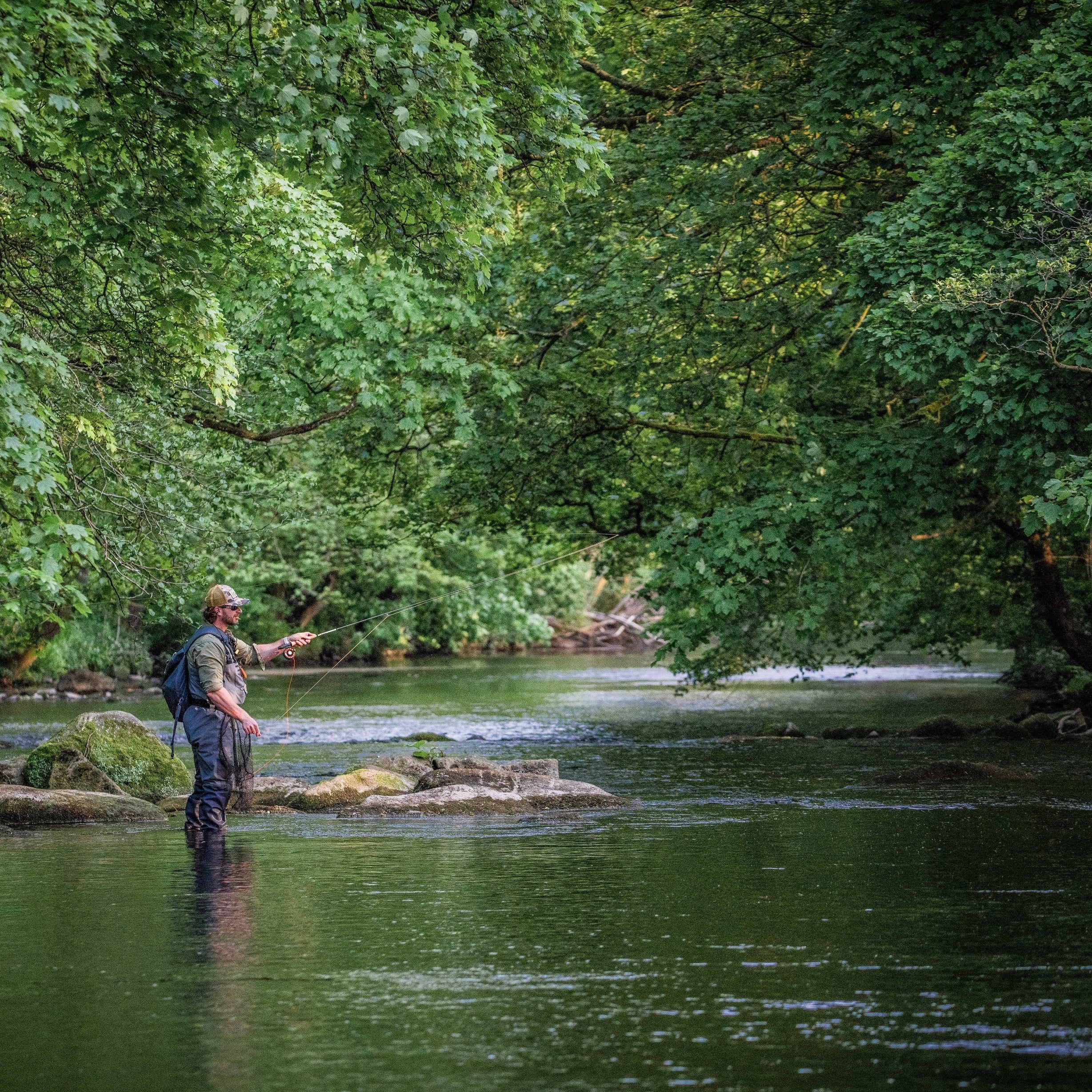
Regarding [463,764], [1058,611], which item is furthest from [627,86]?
[1058,611]

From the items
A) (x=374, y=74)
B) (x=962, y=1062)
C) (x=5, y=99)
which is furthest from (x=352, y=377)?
(x=962, y=1062)

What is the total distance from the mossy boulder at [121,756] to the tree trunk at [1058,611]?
490 inches

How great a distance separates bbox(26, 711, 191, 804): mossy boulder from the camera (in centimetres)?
1659

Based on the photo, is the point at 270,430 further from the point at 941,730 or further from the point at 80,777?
the point at 941,730

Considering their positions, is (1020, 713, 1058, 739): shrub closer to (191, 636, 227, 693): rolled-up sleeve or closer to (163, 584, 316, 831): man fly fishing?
(163, 584, 316, 831): man fly fishing

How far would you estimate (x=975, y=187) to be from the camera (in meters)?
14.9

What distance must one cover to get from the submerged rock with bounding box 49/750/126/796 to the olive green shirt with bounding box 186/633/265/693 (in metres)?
3.76

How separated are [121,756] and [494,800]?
4.66 meters

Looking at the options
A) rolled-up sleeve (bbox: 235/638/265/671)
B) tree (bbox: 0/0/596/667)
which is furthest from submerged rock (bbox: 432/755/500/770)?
tree (bbox: 0/0/596/667)

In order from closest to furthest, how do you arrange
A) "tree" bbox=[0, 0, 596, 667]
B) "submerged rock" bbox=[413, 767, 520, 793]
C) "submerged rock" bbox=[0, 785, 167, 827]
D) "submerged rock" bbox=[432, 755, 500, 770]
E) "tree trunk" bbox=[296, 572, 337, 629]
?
"tree" bbox=[0, 0, 596, 667] → "submerged rock" bbox=[0, 785, 167, 827] → "submerged rock" bbox=[413, 767, 520, 793] → "submerged rock" bbox=[432, 755, 500, 770] → "tree trunk" bbox=[296, 572, 337, 629]

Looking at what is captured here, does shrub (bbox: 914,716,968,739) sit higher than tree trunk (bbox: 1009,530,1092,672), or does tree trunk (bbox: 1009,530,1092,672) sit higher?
tree trunk (bbox: 1009,530,1092,672)

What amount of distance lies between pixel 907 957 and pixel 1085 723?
59.0 ft

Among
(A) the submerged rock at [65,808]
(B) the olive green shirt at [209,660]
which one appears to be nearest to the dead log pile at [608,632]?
(A) the submerged rock at [65,808]

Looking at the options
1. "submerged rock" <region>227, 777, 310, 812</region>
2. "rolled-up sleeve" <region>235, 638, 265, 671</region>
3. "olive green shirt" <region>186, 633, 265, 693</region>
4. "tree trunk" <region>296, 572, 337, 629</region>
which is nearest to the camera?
"olive green shirt" <region>186, 633, 265, 693</region>
